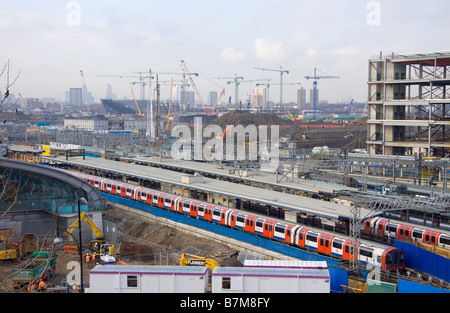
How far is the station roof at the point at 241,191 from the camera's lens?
12227mm

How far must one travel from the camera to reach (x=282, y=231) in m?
11.9

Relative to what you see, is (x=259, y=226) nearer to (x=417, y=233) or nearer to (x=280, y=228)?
(x=280, y=228)

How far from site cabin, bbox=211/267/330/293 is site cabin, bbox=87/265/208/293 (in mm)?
332

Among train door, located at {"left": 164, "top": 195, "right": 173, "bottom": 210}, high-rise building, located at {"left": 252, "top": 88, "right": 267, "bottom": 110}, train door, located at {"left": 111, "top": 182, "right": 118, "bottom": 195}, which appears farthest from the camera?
high-rise building, located at {"left": 252, "top": 88, "right": 267, "bottom": 110}

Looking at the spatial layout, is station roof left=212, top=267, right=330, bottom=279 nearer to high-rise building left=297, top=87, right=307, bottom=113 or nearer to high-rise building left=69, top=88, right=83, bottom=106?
high-rise building left=297, top=87, right=307, bottom=113

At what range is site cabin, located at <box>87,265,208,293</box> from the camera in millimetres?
6680

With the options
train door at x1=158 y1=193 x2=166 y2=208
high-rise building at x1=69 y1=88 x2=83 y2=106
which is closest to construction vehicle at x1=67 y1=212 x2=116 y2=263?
train door at x1=158 y1=193 x2=166 y2=208

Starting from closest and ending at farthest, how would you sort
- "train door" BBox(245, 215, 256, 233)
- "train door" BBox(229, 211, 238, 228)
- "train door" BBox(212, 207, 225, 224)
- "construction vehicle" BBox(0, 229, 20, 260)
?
1. "construction vehicle" BBox(0, 229, 20, 260)
2. "train door" BBox(245, 215, 256, 233)
3. "train door" BBox(229, 211, 238, 228)
4. "train door" BBox(212, 207, 225, 224)

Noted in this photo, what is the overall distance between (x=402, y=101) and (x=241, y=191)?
11293 mm

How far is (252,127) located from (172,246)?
3736 cm

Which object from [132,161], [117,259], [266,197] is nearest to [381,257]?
[266,197]

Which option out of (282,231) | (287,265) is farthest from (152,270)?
(282,231)
